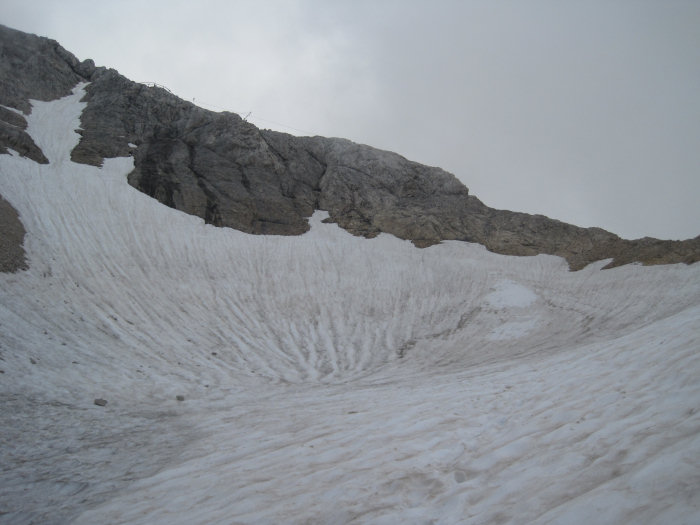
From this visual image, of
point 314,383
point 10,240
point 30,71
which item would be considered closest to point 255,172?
point 10,240

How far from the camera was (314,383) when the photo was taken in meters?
12.3

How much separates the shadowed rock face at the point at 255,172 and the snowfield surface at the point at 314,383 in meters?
4.05

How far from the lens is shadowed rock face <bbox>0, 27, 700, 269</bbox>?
28.9m

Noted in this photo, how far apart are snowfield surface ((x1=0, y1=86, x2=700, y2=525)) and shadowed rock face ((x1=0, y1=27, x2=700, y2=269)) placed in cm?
405

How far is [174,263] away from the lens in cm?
2123

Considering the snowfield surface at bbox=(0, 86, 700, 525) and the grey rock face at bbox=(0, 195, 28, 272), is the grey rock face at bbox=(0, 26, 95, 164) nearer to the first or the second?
the snowfield surface at bbox=(0, 86, 700, 525)

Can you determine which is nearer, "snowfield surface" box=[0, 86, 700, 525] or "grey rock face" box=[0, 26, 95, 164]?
"snowfield surface" box=[0, 86, 700, 525]

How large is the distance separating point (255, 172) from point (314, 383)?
2570cm

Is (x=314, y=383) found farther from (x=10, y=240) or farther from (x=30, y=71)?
(x=30, y=71)

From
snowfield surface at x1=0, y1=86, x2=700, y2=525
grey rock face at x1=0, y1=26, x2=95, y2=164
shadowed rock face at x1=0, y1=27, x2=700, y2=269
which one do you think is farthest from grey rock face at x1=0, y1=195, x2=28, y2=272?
grey rock face at x1=0, y1=26, x2=95, y2=164

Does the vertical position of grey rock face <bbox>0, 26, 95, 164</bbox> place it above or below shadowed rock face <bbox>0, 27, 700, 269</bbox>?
above

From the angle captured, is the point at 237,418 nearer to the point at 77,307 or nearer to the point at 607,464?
the point at 607,464

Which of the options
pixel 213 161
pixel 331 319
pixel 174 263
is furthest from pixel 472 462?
pixel 213 161

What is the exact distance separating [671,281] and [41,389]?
25.2 metres
